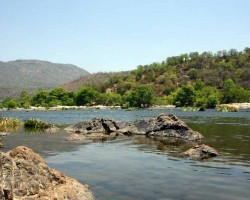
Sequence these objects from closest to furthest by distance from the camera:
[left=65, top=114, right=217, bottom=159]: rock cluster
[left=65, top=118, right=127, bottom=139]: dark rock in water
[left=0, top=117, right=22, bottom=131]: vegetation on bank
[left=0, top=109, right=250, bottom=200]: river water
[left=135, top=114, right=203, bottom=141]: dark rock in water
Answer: [left=0, top=109, right=250, bottom=200]: river water
[left=65, top=114, right=217, bottom=159]: rock cluster
[left=135, top=114, right=203, bottom=141]: dark rock in water
[left=65, top=118, right=127, bottom=139]: dark rock in water
[left=0, top=117, right=22, bottom=131]: vegetation on bank

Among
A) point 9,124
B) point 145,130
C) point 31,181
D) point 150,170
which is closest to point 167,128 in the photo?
point 145,130

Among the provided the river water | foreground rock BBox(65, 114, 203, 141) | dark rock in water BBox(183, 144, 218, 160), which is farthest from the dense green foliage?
dark rock in water BBox(183, 144, 218, 160)

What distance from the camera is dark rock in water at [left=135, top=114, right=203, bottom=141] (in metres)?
41.7

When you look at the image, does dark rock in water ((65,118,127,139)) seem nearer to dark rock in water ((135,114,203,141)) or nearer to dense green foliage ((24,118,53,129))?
dark rock in water ((135,114,203,141))

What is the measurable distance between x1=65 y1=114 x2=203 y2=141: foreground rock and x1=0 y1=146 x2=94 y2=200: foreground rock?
26.5 meters

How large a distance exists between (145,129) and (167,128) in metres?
3.47

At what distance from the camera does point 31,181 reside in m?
14.2

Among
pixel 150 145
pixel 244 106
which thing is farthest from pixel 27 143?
pixel 244 106

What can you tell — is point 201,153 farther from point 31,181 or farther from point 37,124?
point 37,124

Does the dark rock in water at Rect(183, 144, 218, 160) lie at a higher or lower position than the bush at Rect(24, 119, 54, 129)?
lower

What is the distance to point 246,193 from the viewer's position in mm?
16969

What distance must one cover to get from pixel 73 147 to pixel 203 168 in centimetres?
1352

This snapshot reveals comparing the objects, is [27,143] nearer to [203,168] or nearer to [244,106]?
[203,168]

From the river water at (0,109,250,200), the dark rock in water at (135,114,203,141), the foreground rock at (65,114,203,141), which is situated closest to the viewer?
the river water at (0,109,250,200)
